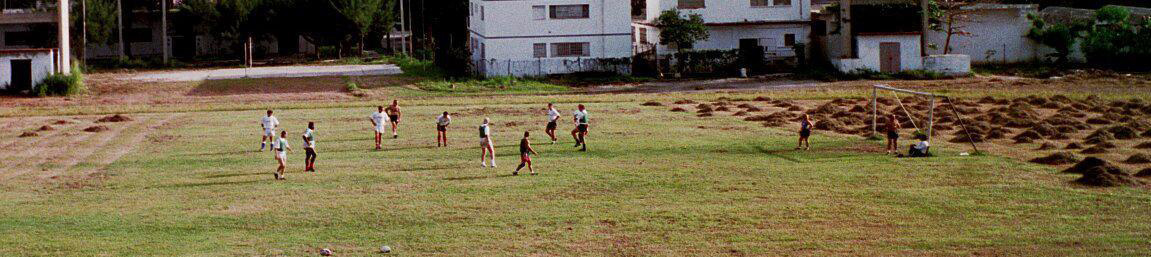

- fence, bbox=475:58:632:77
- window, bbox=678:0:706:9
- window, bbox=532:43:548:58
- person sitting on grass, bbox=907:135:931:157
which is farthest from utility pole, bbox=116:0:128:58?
person sitting on grass, bbox=907:135:931:157

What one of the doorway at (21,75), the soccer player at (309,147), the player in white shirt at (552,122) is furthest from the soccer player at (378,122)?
the doorway at (21,75)

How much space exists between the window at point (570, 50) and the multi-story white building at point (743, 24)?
3.98 meters

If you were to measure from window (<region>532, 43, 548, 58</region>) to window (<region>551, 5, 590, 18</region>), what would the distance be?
2.03 metres

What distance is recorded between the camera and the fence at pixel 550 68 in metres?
86.4

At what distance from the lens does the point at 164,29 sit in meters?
107

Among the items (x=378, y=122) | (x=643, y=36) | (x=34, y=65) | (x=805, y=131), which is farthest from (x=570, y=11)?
→ (x=805, y=131)

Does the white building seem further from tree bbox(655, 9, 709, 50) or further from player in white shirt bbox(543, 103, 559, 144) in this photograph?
player in white shirt bbox(543, 103, 559, 144)

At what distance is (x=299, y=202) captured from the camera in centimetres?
3428

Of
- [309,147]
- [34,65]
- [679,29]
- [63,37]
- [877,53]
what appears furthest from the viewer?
[679,29]

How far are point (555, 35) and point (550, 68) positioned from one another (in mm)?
2208

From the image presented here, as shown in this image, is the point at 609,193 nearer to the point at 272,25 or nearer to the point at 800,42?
the point at 800,42

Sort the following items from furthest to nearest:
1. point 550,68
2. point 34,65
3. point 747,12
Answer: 1. point 747,12
2. point 550,68
3. point 34,65

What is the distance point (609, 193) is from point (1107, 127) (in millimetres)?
24593

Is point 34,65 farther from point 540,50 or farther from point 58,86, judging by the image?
point 540,50
